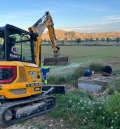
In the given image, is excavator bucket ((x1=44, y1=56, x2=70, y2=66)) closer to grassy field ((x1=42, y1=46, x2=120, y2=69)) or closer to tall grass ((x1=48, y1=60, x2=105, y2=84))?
tall grass ((x1=48, y1=60, x2=105, y2=84))

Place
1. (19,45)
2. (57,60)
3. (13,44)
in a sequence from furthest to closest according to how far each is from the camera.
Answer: (57,60)
(19,45)
(13,44)

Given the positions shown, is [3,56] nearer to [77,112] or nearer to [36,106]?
[36,106]

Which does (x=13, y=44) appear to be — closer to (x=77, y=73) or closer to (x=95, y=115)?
(x=95, y=115)

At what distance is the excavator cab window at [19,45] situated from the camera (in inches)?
174

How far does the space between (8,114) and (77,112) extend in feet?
6.45

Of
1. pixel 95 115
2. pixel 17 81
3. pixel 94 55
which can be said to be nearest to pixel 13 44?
pixel 17 81

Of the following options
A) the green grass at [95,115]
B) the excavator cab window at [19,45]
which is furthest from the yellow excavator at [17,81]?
the green grass at [95,115]

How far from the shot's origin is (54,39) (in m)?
12.0

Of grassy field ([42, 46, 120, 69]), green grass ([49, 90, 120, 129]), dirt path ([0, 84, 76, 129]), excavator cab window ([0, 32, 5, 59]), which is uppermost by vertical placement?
excavator cab window ([0, 32, 5, 59])

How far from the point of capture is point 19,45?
15.6 feet

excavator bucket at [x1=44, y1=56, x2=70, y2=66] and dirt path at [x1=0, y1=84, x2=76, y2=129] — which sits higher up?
excavator bucket at [x1=44, y1=56, x2=70, y2=66]

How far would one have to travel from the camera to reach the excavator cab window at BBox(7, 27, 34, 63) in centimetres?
442

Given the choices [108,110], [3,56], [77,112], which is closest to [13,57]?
[3,56]

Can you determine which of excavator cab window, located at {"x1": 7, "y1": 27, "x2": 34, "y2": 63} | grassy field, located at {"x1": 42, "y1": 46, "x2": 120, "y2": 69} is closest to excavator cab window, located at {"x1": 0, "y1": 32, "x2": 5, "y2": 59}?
excavator cab window, located at {"x1": 7, "y1": 27, "x2": 34, "y2": 63}
